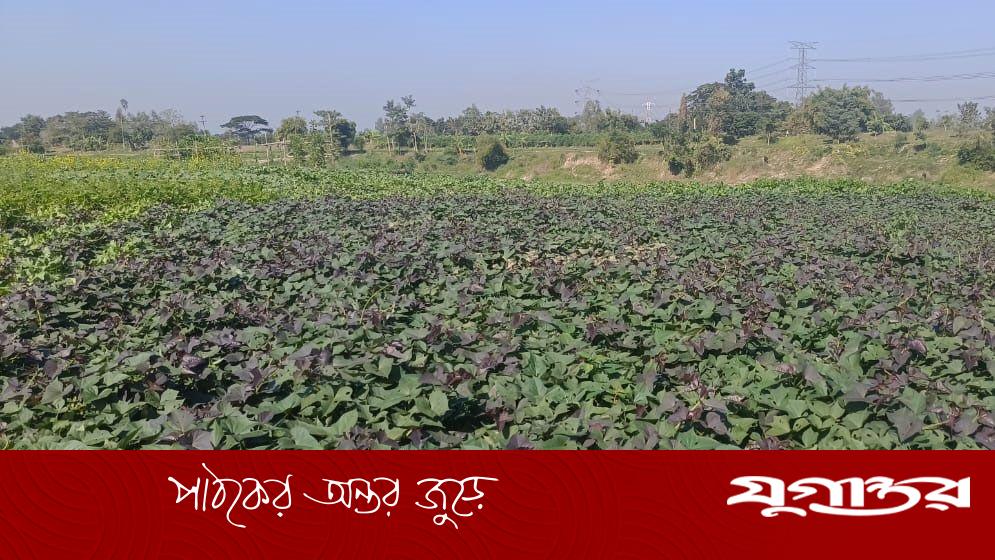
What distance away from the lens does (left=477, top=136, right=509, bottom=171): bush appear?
159ft

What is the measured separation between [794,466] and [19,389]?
3376 mm

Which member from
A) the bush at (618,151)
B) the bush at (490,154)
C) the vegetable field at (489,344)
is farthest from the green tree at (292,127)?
the vegetable field at (489,344)

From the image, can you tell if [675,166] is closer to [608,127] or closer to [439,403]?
[608,127]

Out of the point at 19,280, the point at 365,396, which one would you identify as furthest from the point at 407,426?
the point at 19,280

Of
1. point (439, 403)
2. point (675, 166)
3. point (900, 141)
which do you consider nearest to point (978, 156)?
point (900, 141)

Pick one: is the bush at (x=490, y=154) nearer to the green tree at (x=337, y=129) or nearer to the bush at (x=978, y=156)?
the green tree at (x=337, y=129)

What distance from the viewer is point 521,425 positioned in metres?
3.11

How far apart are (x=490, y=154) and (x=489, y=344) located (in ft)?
149

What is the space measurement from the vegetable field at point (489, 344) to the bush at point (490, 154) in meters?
40.1

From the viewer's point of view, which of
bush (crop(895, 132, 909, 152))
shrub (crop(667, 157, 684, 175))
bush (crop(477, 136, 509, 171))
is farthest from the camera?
bush (crop(477, 136, 509, 171))

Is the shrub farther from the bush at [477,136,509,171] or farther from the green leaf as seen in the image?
the green leaf

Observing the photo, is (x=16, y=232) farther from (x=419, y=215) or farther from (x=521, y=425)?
(x=521, y=425)

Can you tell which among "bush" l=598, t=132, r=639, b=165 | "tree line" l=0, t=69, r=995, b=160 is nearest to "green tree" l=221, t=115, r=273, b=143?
"tree line" l=0, t=69, r=995, b=160

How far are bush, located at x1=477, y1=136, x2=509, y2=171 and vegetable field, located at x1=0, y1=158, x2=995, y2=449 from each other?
40.1 metres
